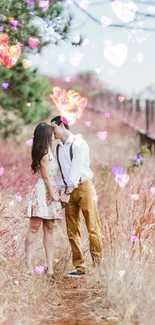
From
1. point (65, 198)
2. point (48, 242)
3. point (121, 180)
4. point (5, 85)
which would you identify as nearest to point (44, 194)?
point (65, 198)

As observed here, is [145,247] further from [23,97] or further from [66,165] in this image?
[23,97]

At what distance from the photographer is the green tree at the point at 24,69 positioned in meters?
7.52

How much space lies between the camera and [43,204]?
5754 mm

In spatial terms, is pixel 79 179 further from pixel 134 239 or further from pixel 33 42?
pixel 33 42

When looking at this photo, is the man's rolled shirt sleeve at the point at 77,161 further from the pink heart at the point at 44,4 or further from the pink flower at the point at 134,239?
the pink heart at the point at 44,4

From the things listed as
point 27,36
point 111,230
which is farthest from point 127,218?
point 27,36

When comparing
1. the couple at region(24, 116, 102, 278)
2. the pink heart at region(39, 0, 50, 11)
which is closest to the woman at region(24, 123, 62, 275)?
the couple at region(24, 116, 102, 278)

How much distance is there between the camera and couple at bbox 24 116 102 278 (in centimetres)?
575

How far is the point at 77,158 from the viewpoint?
5.71m

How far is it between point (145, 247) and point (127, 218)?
1.99ft

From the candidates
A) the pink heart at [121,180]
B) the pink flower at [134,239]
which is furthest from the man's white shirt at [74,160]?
the pink flower at [134,239]

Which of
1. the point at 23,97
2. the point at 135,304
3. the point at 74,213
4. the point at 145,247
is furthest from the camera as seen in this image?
the point at 23,97

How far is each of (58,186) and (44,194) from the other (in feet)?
0.56

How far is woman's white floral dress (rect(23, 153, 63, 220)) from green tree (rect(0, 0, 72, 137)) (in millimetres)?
2346
